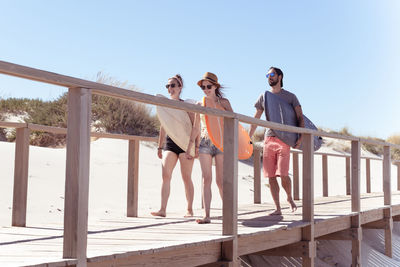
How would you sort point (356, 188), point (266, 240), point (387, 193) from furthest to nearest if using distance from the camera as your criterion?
point (387, 193) → point (356, 188) → point (266, 240)

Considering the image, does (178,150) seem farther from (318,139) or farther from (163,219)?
(318,139)

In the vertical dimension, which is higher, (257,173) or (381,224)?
(257,173)

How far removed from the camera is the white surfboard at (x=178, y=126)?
561 cm

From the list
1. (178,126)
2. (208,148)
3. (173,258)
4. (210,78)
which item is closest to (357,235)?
(208,148)

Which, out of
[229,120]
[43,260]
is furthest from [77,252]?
[229,120]

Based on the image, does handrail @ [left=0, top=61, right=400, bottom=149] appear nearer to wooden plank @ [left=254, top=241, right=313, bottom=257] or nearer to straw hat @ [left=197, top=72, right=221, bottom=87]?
straw hat @ [left=197, top=72, right=221, bottom=87]

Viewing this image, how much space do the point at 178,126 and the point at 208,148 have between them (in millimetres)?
480

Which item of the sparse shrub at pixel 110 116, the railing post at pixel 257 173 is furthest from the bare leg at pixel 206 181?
the sparse shrub at pixel 110 116

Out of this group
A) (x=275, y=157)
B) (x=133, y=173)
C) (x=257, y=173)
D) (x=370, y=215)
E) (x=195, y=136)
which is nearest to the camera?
(x=195, y=136)

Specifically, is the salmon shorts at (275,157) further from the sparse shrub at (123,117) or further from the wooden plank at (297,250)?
the sparse shrub at (123,117)

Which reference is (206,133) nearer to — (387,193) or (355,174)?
(355,174)

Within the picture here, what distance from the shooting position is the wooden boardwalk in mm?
3291

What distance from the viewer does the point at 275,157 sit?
603cm

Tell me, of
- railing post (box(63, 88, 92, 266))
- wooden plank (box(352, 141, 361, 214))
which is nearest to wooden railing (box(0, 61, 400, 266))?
railing post (box(63, 88, 92, 266))
